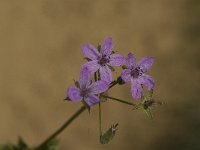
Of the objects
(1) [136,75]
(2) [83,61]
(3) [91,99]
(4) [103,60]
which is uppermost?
(2) [83,61]

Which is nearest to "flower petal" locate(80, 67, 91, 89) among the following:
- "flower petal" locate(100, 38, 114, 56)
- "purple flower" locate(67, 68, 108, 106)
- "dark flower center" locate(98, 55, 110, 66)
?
"purple flower" locate(67, 68, 108, 106)

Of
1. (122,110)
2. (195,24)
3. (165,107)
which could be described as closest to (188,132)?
(165,107)

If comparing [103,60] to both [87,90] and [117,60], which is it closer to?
[117,60]

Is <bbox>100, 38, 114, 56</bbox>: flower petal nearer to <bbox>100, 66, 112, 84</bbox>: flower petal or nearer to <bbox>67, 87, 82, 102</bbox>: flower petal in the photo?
<bbox>100, 66, 112, 84</bbox>: flower petal

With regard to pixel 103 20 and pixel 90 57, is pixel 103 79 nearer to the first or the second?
pixel 90 57

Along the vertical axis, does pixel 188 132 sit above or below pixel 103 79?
below

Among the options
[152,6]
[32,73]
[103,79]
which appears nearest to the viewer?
[103,79]

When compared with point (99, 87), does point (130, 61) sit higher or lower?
higher

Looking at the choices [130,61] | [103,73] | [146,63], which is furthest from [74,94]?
[146,63]
